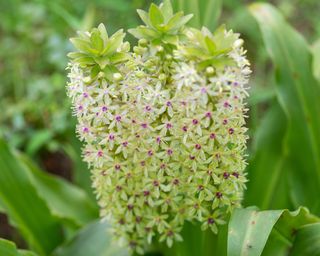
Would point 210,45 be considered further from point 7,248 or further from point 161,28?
point 7,248

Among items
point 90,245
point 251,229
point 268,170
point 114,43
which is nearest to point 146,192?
point 251,229

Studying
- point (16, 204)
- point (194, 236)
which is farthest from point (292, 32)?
point (16, 204)

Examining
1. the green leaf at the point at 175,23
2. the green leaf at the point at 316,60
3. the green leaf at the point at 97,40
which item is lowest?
the green leaf at the point at 316,60

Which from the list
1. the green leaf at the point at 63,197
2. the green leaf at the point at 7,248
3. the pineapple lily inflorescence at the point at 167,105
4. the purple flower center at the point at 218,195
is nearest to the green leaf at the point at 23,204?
the green leaf at the point at 63,197

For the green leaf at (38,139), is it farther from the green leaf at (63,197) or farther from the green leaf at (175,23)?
the green leaf at (175,23)

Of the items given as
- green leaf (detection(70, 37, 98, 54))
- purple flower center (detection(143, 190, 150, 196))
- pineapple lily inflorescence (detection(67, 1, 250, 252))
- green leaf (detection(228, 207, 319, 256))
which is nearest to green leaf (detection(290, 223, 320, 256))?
green leaf (detection(228, 207, 319, 256))

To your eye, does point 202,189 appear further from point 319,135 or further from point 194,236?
point 319,135

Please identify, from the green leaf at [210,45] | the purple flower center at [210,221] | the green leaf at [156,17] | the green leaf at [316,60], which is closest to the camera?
the green leaf at [210,45]
